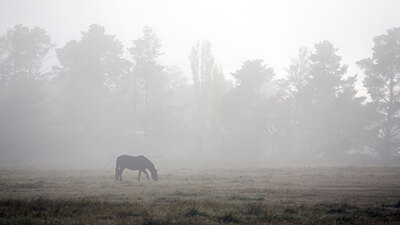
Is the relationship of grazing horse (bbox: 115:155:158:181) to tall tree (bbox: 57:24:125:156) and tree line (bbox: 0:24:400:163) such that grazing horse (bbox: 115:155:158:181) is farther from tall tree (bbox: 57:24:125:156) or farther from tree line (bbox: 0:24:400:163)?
tall tree (bbox: 57:24:125:156)

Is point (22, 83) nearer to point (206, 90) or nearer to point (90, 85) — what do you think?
point (90, 85)

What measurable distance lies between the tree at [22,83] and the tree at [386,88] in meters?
53.2

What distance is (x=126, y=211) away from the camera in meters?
12.0

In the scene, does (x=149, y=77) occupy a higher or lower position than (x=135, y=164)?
higher

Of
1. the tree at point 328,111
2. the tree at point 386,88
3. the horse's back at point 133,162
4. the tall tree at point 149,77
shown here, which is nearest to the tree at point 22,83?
the tall tree at point 149,77

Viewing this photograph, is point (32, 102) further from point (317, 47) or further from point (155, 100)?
point (317, 47)

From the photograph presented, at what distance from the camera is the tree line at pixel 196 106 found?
5838cm

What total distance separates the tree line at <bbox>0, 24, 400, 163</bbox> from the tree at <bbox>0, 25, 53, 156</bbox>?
166 millimetres

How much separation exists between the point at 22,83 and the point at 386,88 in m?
58.9

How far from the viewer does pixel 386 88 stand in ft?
184

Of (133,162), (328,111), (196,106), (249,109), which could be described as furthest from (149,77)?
(133,162)

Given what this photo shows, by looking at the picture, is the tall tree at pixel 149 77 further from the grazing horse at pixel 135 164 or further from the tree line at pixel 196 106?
the grazing horse at pixel 135 164

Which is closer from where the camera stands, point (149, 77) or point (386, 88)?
point (386, 88)

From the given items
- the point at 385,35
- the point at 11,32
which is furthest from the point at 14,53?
the point at 385,35
